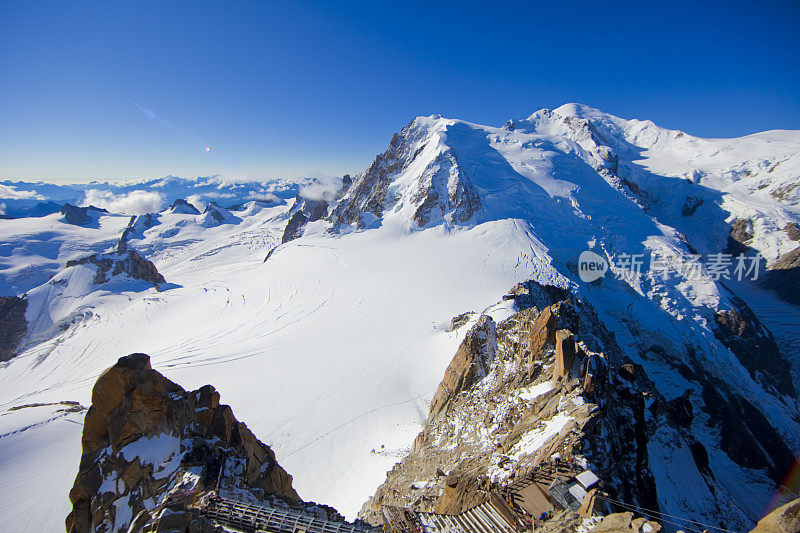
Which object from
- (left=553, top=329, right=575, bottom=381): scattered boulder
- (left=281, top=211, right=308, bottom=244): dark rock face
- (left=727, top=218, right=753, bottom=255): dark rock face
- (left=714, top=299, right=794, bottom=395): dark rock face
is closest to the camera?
(left=553, top=329, right=575, bottom=381): scattered boulder

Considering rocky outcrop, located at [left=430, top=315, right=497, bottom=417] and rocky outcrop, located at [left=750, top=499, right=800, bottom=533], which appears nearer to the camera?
rocky outcrop, located at [left=750, top=499, right=800, bottom=533]

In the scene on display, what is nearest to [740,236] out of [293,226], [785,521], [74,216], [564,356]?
[564,356]

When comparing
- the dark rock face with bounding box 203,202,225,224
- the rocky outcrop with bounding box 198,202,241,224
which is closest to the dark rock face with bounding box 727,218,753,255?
the rocky outcrop with bounding box 198,202,241,224

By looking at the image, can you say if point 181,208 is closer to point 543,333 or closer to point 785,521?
point 543,333

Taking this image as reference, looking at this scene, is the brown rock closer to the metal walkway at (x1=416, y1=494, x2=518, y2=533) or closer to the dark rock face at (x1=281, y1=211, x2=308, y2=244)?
the metal walkway at (x1=416, y1=494, x2=518, y2=533)

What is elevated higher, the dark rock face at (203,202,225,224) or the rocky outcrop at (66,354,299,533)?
the dark rock face at (203,202,225,224)

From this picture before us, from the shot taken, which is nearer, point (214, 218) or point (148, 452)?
point (148, 452)

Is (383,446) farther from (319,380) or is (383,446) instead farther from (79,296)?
(79,296)
